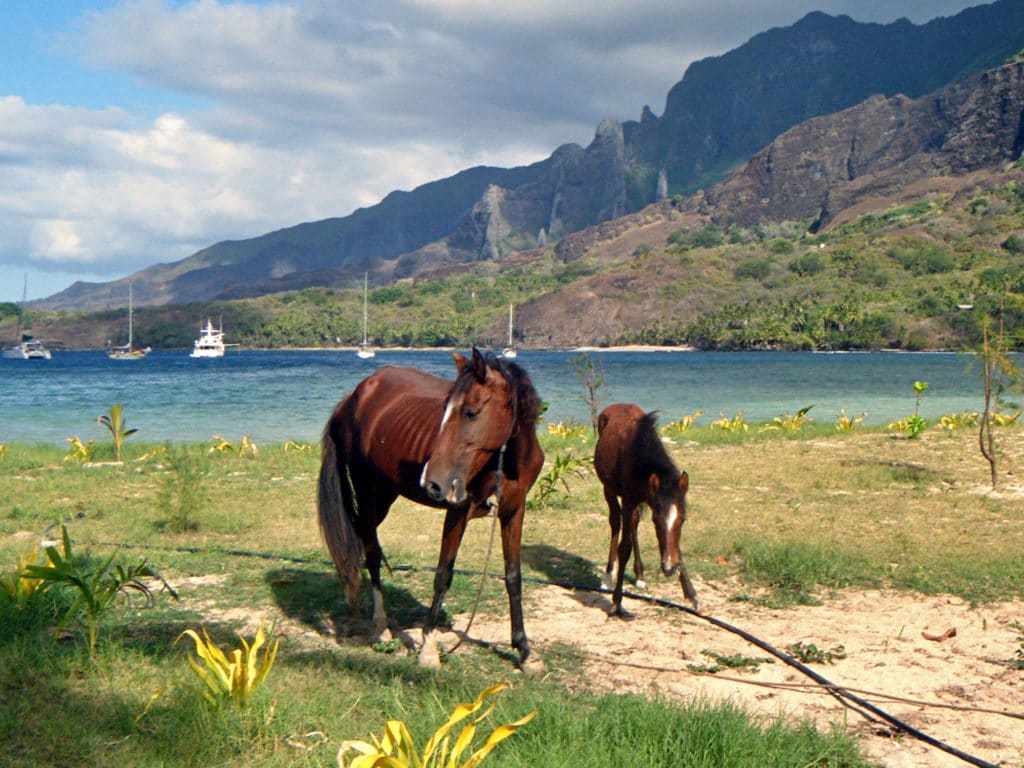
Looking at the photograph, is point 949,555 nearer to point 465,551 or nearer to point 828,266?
point 465,551

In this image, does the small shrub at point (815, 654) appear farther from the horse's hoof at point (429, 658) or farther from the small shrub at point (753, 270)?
the small shrub at point (753, 270)

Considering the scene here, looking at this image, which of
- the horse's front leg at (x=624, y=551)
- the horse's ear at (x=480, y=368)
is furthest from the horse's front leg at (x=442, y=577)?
the horse's front leg at (x=624, y=551)

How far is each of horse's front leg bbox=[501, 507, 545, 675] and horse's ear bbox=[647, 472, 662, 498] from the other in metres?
1.47

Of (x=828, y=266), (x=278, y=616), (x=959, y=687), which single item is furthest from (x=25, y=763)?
(x=828, y=266)

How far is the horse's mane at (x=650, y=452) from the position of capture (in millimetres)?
6764

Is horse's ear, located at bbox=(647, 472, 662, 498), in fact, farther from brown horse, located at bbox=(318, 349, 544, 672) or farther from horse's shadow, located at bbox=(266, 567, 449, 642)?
horse's shadow, located at bbox=(266, 567, 449, 642)

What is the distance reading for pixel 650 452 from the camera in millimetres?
6863

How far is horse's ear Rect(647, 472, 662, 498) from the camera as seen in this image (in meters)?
6.77

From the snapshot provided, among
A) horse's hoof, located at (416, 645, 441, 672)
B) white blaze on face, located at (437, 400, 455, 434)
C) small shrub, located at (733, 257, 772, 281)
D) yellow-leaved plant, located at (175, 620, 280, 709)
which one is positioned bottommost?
horse's hoof, located at (416, 645, 441, 672)

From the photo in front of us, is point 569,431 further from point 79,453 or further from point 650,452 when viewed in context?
point 650,452

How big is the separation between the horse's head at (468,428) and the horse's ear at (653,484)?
6.16 ft

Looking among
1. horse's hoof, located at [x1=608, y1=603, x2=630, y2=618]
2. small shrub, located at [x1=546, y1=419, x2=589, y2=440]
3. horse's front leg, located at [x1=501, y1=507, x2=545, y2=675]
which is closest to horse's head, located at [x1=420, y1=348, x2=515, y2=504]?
horse's front leg, located at [x1=501, y1=507, x2=545, y2=675]

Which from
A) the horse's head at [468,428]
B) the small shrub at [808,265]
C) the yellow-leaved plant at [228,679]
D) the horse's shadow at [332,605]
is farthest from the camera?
the small shrub at [808,265]

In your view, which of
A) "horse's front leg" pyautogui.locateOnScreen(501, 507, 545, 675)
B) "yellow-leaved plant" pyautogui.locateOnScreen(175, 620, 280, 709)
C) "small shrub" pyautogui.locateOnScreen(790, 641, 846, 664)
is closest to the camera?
"yellow-leaved plant" pyautogui.locateOnScreen(175, 620, 280, 709)
